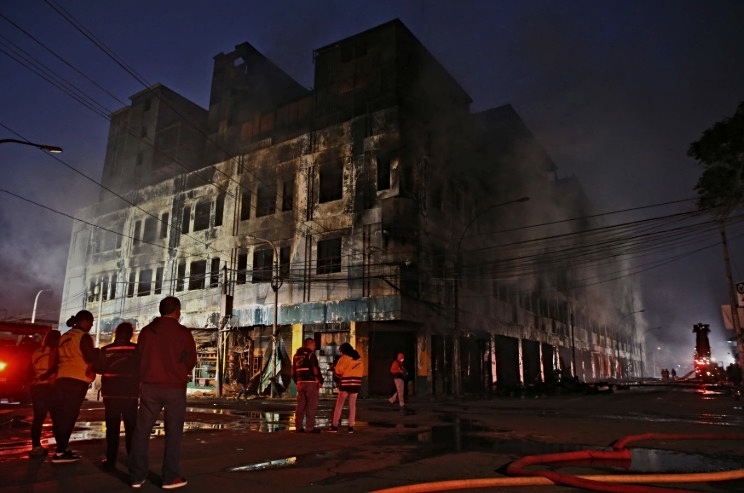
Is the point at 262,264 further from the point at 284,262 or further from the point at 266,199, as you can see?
the point at 266,199

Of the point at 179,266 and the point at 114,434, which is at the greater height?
the point at 179,266

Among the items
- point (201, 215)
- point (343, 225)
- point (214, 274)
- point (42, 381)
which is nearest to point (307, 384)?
point (42, 381)

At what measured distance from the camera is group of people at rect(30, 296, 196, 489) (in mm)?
3975

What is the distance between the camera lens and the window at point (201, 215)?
29547 mm

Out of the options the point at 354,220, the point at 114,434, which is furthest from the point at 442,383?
the point at 114,434

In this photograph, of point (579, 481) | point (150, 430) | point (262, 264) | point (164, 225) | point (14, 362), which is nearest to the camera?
point (579, 481)

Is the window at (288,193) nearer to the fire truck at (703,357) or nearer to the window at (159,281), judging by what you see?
the window at (159,281)

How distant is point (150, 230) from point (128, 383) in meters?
30.2

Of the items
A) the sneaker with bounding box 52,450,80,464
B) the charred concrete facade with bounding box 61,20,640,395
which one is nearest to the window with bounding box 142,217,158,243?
the charred concrete facade with bounding box 61,20,640,395

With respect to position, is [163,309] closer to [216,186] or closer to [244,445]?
[244,445]

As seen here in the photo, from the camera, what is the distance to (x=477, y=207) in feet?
94.7

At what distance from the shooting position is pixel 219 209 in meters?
28.7

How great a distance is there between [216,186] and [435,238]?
45.7 feet

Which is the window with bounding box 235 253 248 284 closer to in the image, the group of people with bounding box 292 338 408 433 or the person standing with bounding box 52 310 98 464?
the group of people with bounding box 292 338 408 433
